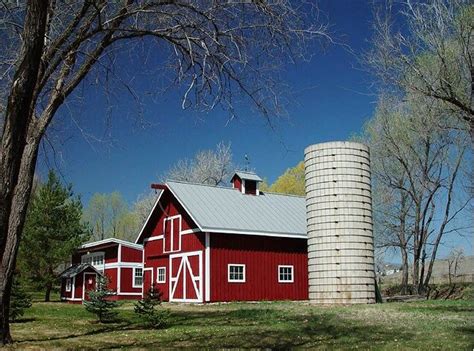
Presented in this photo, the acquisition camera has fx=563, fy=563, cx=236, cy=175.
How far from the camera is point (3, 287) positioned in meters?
9.96

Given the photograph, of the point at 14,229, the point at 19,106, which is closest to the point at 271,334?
the point at 14,229

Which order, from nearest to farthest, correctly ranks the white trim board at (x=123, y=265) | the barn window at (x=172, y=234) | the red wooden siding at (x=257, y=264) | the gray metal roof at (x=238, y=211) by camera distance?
the red wooden siding at (x=257, y=264)
the gray metal roof at (x=238, y=211)
the barn window at (x=172, y=234)
the white trim board at (x=123, y=265)

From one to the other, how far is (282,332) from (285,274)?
17.1 metres

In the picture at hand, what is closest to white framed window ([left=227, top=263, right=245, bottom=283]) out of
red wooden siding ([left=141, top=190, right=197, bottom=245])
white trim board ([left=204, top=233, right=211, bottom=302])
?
white trim board ([left=204, top=233, right=211, bottom=302])

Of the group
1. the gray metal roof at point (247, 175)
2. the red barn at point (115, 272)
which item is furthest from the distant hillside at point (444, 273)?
the red barn at point (115, 272)

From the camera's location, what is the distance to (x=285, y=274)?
28.8 m

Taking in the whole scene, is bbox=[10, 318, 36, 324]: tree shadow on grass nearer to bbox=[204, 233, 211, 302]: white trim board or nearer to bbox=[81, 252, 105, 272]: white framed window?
bbox=[204, 233, 211, 302]: white trim board

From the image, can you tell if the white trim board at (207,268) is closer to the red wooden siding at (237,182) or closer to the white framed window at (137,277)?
the red wooden siding at (237,182)

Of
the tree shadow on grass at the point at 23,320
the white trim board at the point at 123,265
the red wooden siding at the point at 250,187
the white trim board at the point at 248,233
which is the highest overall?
the red wooden siding at the point at 250,187

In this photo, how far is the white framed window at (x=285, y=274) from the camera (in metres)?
28.6

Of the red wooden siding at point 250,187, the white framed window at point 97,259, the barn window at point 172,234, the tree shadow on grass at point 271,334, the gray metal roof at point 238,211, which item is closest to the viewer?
the tree shadow on grass at point 271,334

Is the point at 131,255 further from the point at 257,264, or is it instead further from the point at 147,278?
the point at 257,264

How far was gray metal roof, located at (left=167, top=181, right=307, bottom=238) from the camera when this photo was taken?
27.2m

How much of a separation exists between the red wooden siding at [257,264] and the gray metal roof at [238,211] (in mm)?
533
